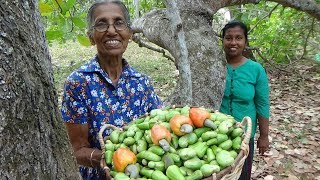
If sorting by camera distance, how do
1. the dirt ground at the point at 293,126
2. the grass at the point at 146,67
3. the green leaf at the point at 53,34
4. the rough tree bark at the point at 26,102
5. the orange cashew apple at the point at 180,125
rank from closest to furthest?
the rough tree bark at the point at 26,102
the orange cashew apple at the point at 180,125
the green leaf at the point at 53,34
the dirt ground at the point at 293,126
the grass at the point at 146,67

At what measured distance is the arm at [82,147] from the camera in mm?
1606

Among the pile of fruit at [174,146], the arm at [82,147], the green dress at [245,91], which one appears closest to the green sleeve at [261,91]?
the green dress at [245,91]

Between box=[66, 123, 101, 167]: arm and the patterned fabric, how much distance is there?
0.11 ft

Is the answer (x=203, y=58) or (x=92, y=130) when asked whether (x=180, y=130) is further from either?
(x=203, y=58)

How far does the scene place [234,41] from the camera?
258 centimetres

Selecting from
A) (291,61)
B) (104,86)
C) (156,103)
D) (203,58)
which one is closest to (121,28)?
(104,86)

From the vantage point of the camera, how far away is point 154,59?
30.1 feet

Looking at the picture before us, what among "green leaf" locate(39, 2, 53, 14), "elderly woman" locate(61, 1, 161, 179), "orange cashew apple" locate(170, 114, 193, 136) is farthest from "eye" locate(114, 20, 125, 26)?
"orange cashew apple" locate(170, 114, 193, 136)

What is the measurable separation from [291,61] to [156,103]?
5.85 m

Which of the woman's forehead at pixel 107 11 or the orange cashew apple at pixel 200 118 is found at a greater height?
the woman's forehead at pixel 107 11

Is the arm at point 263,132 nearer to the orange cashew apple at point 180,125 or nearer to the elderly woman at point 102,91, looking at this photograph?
the elderly woman at point 102,91

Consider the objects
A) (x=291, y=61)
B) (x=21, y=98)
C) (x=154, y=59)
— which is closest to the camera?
(x=21, y=98)

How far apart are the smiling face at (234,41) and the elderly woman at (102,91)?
95 centimetres

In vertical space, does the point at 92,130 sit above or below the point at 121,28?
below
